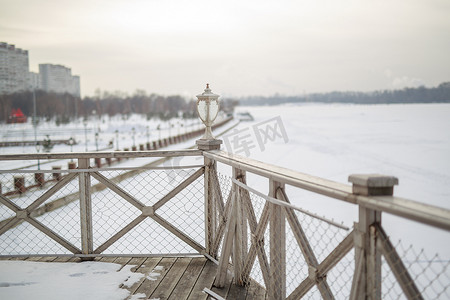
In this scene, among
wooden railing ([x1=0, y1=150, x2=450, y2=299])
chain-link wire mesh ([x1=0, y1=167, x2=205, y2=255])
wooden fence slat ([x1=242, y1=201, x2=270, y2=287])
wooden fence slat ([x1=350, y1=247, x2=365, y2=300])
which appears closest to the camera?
wooden railing ([x1=0, y1=150, x2=450, y2=299])

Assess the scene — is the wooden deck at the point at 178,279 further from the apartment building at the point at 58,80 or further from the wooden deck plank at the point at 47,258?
the apartment building at the point at 58,80

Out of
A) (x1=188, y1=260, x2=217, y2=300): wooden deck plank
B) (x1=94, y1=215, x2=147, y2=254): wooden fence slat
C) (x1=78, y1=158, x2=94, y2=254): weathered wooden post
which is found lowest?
(x1=188, y1=260, x2=217, y2=300): wooden deck plank

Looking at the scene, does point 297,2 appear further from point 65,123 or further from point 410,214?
point 65,123

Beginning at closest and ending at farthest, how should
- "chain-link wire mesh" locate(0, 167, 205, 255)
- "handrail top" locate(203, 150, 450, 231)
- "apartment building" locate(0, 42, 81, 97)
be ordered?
"handrail top" locate(203, 150, 450, 231) < "chain-link wire mesh" locate(0, 167, 205, 255) < "apartment building" locate(0, 42, 81, 97)

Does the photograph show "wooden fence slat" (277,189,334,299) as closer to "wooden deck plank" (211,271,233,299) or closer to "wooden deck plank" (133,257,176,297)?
"wooden deck plank" (211,271,233,299)

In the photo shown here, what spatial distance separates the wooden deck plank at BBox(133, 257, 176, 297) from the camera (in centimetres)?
342

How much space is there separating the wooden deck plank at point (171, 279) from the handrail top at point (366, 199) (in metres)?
1.26

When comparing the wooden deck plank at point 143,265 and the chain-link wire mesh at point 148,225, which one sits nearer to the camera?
the wooden deck plank at point 143,265

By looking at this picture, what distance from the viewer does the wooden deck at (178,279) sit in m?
3.31

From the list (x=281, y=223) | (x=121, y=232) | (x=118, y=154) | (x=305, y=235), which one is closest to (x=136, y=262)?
(x=121, y=232)

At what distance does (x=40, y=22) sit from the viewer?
2456 cm

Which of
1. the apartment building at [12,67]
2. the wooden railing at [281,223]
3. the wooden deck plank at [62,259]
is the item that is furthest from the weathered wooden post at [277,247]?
the apartment building at [12,67]

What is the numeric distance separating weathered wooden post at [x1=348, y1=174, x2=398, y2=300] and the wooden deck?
59.8 inches

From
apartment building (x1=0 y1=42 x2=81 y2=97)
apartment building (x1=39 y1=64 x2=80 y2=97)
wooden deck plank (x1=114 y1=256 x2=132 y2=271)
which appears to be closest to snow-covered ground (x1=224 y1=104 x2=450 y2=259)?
wooden deck plank (x1=114 y1=256 x2=132 y2=271)
